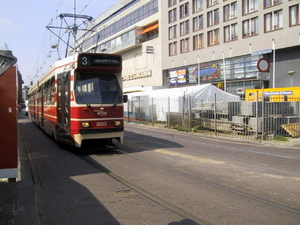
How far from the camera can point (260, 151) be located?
12.0 metres

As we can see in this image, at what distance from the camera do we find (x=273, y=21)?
3369cm

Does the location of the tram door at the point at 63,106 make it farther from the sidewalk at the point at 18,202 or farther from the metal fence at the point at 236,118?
the metal fence at the point at 236,118

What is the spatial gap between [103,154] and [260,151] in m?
6.14

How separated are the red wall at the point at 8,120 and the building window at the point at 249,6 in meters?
34.6

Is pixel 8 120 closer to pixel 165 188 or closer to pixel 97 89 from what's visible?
pixel 165 188

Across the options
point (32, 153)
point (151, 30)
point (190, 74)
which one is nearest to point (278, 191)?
point (32, 153)

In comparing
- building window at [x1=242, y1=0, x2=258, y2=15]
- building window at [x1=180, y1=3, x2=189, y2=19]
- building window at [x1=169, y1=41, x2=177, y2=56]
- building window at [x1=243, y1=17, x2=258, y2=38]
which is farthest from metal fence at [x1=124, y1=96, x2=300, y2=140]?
building window at [x1=169, y1=41, x2=177, y2=56]

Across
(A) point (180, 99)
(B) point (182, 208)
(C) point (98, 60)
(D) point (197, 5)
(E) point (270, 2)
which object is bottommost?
(B) point (182, 208)

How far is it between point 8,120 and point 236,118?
1264 cm

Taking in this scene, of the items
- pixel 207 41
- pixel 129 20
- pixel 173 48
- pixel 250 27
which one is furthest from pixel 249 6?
pixel 129 20

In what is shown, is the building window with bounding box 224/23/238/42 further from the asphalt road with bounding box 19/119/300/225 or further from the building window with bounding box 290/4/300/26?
the asphalt road with bounding box 19/119/300/225

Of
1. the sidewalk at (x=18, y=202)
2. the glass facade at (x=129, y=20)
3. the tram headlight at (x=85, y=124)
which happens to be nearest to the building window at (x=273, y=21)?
the glass facade at (x=129, y=20)

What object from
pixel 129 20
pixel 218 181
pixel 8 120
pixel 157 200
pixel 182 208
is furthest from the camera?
pixel 129 20

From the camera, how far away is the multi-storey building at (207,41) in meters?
Answer: 33.2
